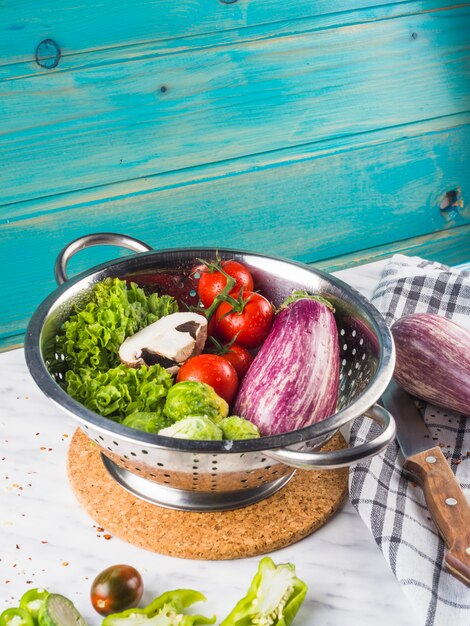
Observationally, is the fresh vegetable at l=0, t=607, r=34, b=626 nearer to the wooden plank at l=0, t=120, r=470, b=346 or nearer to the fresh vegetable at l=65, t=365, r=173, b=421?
the fresh vegetable at l=65, t=365, r=173, b=421

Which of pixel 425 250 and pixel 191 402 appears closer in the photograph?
pixel 191 402

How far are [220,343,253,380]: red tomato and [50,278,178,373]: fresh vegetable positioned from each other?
0.14 meters

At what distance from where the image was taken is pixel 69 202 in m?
2.04

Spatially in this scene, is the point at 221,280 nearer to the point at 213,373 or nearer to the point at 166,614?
the point at 213,373

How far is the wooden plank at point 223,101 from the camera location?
6.33 feet

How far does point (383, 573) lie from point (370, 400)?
0.73 ft

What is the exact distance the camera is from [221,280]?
1153 millimetres

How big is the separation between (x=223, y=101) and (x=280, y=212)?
17.0 inches

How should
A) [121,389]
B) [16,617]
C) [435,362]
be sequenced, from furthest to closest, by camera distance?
1. [435,362]
2. [121,389]
3. [16,617]

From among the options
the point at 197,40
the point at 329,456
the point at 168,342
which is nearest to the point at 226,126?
the point at 197,40

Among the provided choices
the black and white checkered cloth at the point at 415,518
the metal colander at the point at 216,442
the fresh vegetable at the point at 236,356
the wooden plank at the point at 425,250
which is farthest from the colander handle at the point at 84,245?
the wooden plank at the point at 425,250

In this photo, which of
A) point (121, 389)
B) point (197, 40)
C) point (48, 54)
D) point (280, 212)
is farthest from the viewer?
point (280, 212)

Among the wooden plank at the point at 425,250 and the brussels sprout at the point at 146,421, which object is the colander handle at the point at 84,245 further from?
the wooden plank at the point at 425,250

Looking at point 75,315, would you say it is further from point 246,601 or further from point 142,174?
point 142,174
